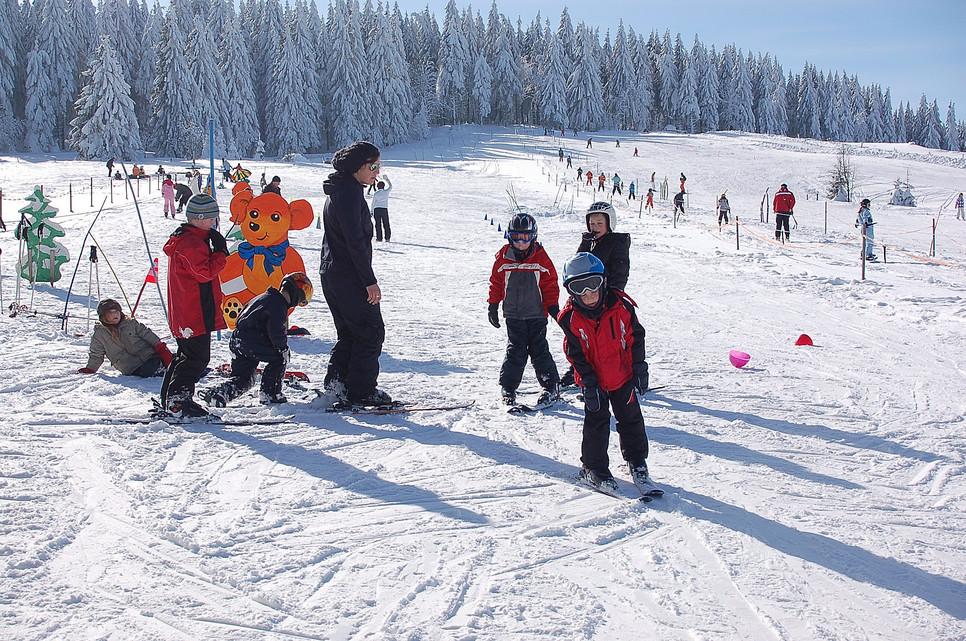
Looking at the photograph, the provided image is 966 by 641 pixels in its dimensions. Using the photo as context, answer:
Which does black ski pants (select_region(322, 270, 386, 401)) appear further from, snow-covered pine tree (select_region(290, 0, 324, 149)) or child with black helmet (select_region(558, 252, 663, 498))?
snow-covered pine tree (select_region(290, 0, 324, 149))

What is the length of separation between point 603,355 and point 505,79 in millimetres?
89792

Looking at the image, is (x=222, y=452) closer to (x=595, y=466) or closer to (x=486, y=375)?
(x=595, y=466)

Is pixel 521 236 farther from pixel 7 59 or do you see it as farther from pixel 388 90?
pixel 7 59

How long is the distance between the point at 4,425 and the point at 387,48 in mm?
73688

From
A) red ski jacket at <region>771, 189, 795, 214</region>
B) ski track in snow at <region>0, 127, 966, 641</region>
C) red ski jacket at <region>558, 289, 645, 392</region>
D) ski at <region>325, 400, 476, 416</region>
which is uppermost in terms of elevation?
red ski jacket at <region>771, 189, 795, 214</region>

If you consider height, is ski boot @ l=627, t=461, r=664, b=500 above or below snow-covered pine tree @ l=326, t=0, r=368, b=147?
below

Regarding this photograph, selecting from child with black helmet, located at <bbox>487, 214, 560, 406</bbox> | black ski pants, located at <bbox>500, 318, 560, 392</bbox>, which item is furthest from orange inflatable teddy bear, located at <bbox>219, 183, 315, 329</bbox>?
black ski pants, located at <bbox>500, 318, 560, 392</bbox>

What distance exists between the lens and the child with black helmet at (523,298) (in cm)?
622

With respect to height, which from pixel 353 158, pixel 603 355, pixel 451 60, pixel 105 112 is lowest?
pixel 603 355

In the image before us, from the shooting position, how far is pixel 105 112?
53.5 metres

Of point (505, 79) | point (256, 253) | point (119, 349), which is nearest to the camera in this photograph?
point (119, 349)

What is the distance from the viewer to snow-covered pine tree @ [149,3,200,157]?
58969mm

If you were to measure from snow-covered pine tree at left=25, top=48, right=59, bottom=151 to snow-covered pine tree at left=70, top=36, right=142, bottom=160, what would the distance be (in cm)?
1169

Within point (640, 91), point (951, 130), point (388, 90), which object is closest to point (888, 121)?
point (951, 130)
